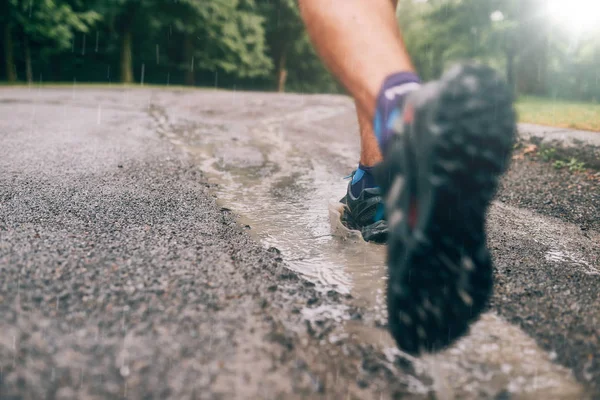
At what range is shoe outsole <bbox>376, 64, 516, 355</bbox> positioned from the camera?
84cm

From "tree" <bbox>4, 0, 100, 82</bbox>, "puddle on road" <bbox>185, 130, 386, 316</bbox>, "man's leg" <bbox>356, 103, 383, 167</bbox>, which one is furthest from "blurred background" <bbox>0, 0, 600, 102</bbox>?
"man's leg" <bbox>356, 103, 383, 167</bbox>

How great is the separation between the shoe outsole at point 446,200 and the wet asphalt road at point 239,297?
0.32 feet

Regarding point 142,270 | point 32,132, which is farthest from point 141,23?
point 142,270

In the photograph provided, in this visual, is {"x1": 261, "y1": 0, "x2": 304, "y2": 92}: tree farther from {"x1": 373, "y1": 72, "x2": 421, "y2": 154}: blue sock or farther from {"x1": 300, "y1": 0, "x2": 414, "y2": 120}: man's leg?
{"x1": 373, "y1": 72, "x2": 421, "y2": 154}: blue sock

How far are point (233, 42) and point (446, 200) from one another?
1903 cm

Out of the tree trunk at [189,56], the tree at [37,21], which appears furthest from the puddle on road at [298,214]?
the tree trunk at [189,56]

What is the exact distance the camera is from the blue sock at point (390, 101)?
0.98 meters

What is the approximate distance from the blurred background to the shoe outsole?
14.1 m

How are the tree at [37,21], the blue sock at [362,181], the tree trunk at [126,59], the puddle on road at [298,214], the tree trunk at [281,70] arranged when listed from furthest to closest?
the tree trunk at [281,70] → the tree trunk at [126,59] → the tree at [37,21] → the blue sock at [362,181] → the puddle on road at [298,214]

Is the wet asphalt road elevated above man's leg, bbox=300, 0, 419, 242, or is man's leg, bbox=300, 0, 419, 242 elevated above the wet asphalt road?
man's leg, bbox=300, 0, 419, 242

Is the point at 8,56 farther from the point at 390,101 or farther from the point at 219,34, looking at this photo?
the point at 390,101

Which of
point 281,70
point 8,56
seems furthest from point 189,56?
point 8,56

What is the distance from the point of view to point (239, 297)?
109cm

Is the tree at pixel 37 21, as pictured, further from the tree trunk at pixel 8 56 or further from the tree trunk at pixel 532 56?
the tree trunk at pixel 532 56
